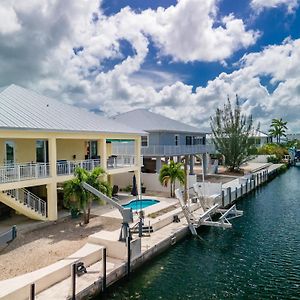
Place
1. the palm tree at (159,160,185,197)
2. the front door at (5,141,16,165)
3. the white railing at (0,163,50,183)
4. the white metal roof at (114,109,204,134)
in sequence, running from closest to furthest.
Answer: the white railing at (0,163,50,183)
the front door at (5,141,16,165)
the palm tree at (159,160,185,197)
the white metal roof at (114,109,204,134)

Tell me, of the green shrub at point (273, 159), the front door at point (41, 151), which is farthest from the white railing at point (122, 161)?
the green shrub at point (273, 159)

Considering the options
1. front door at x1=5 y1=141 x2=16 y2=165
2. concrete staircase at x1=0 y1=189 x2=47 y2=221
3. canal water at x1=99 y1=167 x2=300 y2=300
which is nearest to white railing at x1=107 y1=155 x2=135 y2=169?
concrete staircase at x1=0 y1=189 x2=47 y2=221

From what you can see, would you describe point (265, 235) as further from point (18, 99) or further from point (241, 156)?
point (241, 156)

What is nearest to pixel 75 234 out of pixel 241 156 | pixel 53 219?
pixel 53 219

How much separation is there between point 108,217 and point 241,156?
34336 mm

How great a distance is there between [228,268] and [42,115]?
48.2 ft

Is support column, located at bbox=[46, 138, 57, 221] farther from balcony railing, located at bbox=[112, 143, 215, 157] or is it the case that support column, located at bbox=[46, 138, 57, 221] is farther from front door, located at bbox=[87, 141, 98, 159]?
balcony railing, located at bbox=[112, 143, 215, 157]

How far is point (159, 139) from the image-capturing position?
3478cm

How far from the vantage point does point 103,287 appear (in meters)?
11.8

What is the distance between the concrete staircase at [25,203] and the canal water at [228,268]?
8.22m

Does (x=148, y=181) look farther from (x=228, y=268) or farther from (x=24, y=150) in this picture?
(x=228, y=268)

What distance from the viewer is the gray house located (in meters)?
34.1

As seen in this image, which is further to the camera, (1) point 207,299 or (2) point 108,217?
(2) point 108,217

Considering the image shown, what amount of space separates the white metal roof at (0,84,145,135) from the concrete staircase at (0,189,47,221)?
4239 mm
